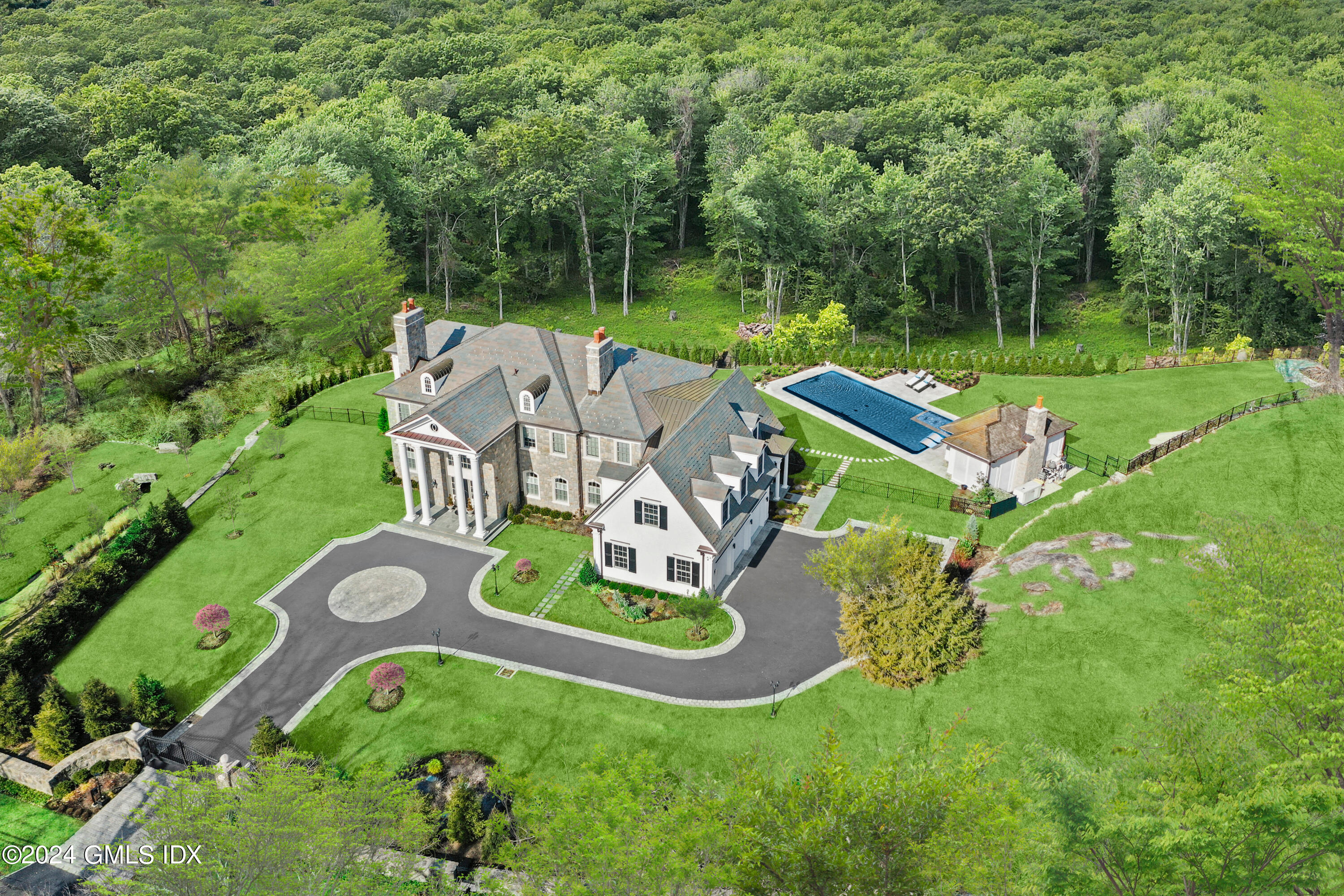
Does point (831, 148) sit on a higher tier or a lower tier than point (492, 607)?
higher

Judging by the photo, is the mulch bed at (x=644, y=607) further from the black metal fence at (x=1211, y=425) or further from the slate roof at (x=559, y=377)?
the black metal fence at (x=1211, y=425)

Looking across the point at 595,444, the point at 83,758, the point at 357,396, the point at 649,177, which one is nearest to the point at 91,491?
the point at 357,396

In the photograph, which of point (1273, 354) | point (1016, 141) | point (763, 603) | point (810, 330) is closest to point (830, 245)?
point (810, 330)

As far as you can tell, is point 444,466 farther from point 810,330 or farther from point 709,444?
point 810,330

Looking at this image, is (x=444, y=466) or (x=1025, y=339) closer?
(x=444, y=466)

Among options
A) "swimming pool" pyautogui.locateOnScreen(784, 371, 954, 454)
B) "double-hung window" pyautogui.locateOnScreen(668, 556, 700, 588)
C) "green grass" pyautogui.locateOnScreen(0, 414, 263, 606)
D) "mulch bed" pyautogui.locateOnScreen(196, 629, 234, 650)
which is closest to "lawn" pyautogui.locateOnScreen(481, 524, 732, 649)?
"double-hung window" pyautogui.locateOnScreen(668, 556, 700, 588)
